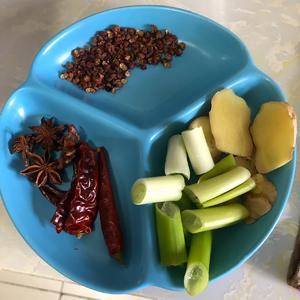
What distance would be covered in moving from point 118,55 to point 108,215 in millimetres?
387

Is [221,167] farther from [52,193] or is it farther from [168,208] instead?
[52,193]

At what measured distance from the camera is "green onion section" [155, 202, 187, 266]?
910mm

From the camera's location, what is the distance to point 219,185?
3.00ft

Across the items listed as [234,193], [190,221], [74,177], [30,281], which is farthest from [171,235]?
[30,281]

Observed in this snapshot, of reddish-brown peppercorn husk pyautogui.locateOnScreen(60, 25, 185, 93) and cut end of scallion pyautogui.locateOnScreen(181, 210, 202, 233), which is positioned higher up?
reddish-brown peppercorn husk pyautogui.locateOnScreen(60, 25, 185, 93)

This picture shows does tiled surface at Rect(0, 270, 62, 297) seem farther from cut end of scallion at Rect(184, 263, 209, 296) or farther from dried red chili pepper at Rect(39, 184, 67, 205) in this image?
cut end of scallion at Rect(184, 263, 209, 296)

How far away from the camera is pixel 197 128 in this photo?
964mm

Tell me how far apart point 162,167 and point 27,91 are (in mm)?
356

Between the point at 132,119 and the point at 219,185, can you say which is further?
the point at 132,119

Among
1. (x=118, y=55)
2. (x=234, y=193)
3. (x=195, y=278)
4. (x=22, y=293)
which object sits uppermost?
(x=118, y=55)

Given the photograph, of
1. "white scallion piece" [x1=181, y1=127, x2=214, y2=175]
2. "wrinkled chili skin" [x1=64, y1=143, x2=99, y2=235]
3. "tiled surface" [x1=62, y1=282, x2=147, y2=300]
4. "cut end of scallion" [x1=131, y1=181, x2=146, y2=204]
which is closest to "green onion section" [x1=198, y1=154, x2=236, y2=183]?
"white scallion piece" [x1=181, y1=127, x2=214, y2=175]

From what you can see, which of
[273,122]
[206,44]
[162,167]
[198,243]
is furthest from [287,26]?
[198,243]

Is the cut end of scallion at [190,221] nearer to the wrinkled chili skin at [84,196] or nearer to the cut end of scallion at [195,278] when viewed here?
the cut end of scallion at [195,278]

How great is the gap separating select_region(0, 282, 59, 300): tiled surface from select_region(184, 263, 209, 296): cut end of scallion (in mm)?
373
